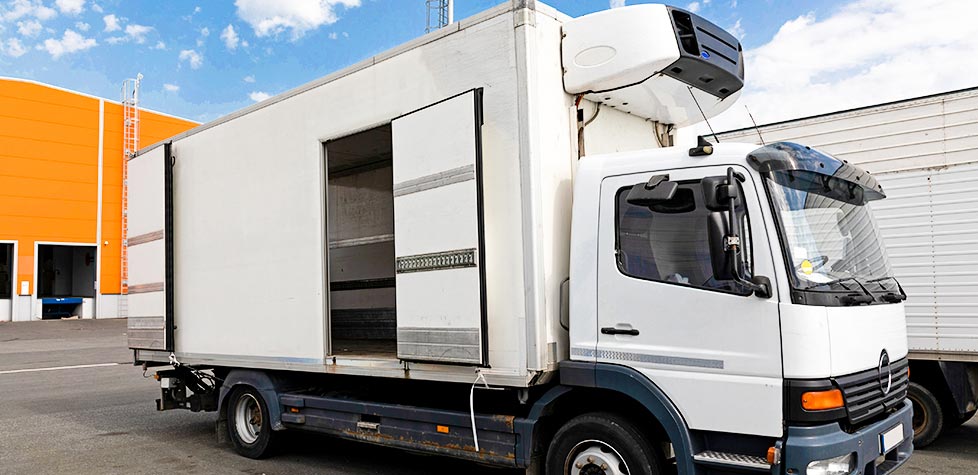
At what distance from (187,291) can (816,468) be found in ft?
21.1

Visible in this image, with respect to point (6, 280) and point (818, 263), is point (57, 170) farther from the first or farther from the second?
point (818, 263)

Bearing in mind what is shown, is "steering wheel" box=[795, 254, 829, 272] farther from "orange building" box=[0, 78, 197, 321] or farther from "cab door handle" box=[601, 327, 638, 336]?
"orange building" box=[0, 78, 197, 321]

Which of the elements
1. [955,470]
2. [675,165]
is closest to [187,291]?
[675,165]

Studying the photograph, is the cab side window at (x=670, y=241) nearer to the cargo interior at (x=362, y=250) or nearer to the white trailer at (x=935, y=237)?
the white trailer at (x=935, y=237)

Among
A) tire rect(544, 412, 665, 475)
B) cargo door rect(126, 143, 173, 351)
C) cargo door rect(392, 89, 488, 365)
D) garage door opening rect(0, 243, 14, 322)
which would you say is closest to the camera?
tire rect(544, 412, 665, 475)

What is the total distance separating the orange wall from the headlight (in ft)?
122

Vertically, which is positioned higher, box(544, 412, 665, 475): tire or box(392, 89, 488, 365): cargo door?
box(392, 89, 488, 365): cargo door

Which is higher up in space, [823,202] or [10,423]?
[823,202]

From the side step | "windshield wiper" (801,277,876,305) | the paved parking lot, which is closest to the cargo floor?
the paved parking lot

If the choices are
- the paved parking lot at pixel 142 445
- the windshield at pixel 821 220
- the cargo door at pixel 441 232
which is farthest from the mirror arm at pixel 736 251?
the paved parking lot at pixel 142 445

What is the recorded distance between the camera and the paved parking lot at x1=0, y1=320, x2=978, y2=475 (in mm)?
7039

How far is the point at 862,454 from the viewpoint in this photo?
13.7ft

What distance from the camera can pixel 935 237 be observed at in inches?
284

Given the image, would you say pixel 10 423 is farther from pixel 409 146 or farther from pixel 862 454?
pixel 862 454
